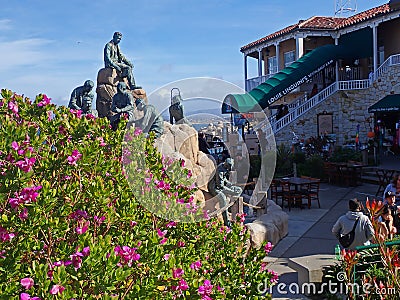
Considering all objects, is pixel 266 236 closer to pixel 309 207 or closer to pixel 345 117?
pixel 309 207

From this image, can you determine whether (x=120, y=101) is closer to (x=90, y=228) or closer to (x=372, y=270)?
(x=372, y=270)

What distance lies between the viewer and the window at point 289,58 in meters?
31.5

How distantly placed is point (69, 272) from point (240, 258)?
2060 millimetres

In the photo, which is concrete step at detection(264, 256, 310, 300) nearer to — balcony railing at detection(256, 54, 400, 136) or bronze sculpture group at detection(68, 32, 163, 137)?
bronze sculpture group at detection(68, 32, 163, 137)

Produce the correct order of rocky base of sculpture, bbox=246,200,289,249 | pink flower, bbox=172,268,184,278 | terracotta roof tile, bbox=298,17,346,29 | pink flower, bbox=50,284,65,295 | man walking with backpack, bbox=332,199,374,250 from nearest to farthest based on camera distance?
1. pink flower, bbox=50,284,65,295
2. pink flower, bbox=172,268,184,278
3. man walking with backpack, bbox=332,199,374,250
4. rocky base of sculpture, bbox=246,200,289,249
5. terracotta roof tile, bbox=298,17,346,29

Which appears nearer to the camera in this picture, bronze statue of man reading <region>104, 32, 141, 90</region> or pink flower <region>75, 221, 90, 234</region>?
pink flower <region>75, 221, 90, 234</region>

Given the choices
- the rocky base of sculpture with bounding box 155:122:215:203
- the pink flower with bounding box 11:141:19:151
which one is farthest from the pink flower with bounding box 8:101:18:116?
the rocky base of sculpture with bounding box 155:122:215:203

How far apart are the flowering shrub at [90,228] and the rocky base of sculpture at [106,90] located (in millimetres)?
11766

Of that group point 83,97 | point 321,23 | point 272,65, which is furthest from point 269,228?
point 272,65

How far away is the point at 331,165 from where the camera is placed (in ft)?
57.7

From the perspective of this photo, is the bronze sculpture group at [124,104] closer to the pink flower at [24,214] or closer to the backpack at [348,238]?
the backpack at [348,238]

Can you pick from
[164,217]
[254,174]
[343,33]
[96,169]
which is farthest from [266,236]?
[343,33]

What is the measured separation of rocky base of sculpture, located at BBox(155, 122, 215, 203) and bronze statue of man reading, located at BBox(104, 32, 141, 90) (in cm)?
539

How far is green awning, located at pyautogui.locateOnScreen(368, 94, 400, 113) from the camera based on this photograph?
2109 cm
